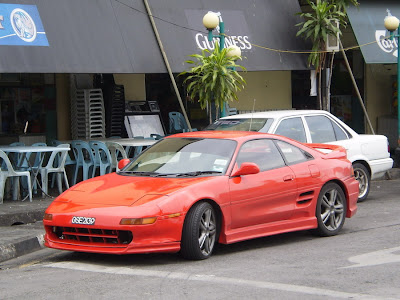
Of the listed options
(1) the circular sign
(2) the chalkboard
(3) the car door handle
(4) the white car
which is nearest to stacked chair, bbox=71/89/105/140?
(2) the chalkboard

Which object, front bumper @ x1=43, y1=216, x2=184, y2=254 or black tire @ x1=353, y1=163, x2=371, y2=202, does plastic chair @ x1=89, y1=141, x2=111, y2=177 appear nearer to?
black tire @ x1=353, y1=163, x2=371, y2=202

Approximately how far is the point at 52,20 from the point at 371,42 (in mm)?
8383

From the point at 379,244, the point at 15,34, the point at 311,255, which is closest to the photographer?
the point at 311,255

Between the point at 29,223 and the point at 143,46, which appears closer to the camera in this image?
the point at 29,223

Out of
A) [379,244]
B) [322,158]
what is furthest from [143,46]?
[379,244]

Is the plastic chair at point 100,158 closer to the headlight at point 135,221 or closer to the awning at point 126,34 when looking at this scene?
the awning at point 126,34

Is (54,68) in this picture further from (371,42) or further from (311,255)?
(371,42)

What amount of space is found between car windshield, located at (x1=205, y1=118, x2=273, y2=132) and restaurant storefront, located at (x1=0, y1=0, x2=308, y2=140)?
2.57 metres

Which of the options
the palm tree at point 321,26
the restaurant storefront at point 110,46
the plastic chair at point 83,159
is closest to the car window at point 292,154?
the restaurant storefront at point 110,46

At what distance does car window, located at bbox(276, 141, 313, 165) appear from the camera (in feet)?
30.9

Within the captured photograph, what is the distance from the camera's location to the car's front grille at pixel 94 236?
778 centimetres

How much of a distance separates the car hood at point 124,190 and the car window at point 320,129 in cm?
470

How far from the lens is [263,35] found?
17156 millimetres

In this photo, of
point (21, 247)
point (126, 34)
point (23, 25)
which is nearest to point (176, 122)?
point (126, 34)
